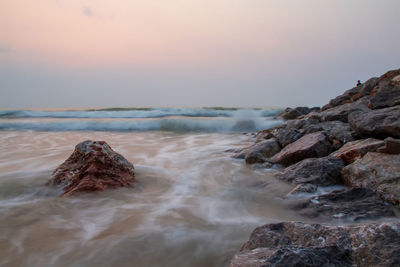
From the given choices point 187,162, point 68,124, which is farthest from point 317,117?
point 68,124

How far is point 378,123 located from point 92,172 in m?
3.25

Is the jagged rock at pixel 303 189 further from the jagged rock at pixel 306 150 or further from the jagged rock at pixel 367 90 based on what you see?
the jagged rock at pixel 367 90

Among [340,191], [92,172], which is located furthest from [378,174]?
[92,172]

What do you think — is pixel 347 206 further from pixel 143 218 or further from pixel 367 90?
pixel 367 90

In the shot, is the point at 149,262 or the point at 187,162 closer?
the point at 149,262

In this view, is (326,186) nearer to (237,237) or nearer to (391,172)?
(391,172)

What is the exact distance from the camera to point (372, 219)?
6.70ft

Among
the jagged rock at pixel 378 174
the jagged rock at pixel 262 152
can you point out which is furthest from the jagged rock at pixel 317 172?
the jagged rock at pixel 262 152

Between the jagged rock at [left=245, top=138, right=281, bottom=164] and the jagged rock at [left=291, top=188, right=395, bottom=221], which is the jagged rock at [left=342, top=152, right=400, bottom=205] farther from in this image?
the jagged rock at [left=245, top=138, right=281, bottom=164]

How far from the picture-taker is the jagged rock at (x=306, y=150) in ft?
12.1

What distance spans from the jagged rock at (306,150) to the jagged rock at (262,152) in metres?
0.22

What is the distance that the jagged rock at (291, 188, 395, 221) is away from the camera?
6.93 feet

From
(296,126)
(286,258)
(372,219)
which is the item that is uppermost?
(296,126)

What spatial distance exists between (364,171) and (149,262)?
2.08 meters
